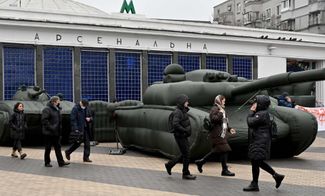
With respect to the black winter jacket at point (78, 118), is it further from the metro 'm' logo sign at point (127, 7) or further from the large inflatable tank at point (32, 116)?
the metro 'm' logo sign at point (127, 7)

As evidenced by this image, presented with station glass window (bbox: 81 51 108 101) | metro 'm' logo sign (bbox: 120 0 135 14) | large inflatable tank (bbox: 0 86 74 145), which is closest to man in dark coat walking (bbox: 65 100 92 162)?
large inflatable tank (bbox: 0 86 74 145)

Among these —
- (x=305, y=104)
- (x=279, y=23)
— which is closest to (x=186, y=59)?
(x=305, y=104)

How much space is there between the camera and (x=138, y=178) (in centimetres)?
1068

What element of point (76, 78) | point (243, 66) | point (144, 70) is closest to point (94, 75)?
point (76, 78)

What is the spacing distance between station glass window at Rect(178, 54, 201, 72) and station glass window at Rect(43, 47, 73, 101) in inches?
248

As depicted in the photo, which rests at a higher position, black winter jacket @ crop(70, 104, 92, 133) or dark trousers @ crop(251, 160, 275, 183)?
black winter jacket @ crop(70, 104, 92, 133)

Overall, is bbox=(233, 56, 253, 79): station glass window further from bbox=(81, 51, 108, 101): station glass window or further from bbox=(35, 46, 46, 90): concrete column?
bbox=(35, 46, 46, 90): concrete column

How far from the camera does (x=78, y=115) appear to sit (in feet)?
42.4

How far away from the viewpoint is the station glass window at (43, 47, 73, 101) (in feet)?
83.2

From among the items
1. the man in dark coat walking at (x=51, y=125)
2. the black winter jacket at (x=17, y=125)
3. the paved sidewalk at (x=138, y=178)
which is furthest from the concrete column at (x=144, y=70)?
the man in dark coat walking at (x=51, y=125)

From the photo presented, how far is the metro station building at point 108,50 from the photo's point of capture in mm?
24969

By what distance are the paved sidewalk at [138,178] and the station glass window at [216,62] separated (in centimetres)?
1609

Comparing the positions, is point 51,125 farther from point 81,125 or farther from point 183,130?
point 183,130

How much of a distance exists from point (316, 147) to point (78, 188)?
377 inches
